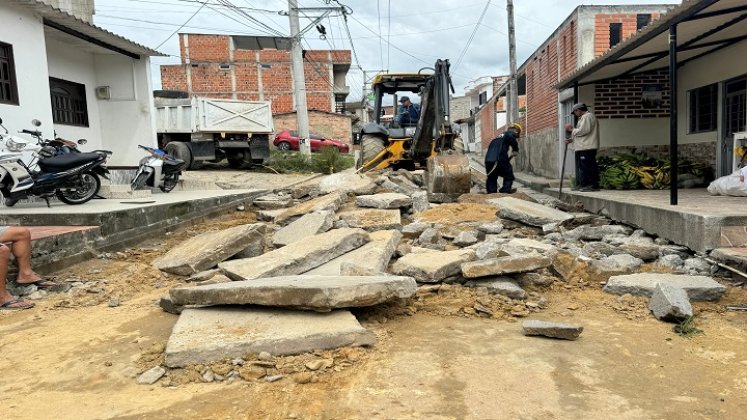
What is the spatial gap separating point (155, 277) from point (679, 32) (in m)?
6.80

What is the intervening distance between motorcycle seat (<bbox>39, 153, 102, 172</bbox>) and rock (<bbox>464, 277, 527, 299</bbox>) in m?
5.40

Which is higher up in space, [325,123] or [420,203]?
[325,123]

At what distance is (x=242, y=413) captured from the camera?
221 centimetres

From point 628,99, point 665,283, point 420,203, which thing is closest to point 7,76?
point 420,203

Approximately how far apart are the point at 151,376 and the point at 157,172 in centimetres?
702

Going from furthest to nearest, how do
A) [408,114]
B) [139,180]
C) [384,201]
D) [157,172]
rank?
[408,114] → [157,172] → [139,180] → [384,201]

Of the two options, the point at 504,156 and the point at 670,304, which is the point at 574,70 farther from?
the point at 670,304

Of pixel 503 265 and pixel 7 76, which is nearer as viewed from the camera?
pixel 503 265

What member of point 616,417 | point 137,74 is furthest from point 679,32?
point 137,74

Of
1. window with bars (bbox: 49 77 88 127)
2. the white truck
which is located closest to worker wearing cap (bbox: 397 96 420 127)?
the white truck

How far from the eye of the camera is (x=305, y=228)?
5738 millimetres

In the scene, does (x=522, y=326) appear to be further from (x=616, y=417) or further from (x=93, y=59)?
(x=93, y=59)

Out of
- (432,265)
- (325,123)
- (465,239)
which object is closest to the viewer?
(432,265)

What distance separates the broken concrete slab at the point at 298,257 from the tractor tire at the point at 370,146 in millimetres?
6450
